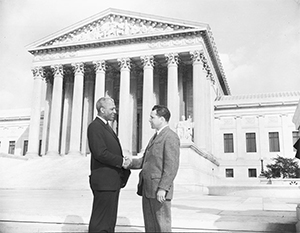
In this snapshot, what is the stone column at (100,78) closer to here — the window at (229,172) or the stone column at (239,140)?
the stone column at (239,140)

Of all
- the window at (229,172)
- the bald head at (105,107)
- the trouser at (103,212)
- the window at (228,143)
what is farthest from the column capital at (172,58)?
the trouser at (103,212)

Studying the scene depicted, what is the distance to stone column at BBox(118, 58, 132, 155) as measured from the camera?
126ft

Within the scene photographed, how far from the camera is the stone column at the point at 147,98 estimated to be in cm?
3756

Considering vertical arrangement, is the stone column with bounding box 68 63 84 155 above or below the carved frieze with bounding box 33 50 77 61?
below

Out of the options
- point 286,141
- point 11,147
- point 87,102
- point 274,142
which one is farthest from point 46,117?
point 286,141

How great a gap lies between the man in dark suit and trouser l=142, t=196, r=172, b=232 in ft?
2.02

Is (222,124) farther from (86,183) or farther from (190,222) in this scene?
(190,222)

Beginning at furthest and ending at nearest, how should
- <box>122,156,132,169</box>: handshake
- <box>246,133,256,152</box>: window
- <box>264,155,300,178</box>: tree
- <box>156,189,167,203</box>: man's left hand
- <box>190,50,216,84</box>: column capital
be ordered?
<box>246,133,256,152</box>: window, <box>190,50,216,84</box>: column capital, <box>264,155,300,178</box>: tree, <box>122,156,132,169</box>: handshake, <box>156,189,167,203</box>: man's left hand

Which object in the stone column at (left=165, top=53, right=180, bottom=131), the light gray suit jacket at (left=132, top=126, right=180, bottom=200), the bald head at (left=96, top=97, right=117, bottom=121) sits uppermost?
the stone column at (left=165, top=53, right=180, bottom=131)

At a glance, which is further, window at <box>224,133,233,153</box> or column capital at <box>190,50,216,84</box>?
window at <box>224,133,233,153</box>

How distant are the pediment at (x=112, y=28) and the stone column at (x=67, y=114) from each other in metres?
4.53

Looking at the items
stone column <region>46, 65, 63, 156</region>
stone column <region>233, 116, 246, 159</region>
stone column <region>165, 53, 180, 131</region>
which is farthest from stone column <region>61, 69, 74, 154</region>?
stone column <region>233, 116, 246, 159</region>

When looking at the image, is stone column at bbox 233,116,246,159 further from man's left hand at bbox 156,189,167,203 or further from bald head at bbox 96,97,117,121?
man's left hand at bbox 156,189,167,203

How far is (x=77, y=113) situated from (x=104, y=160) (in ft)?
120
